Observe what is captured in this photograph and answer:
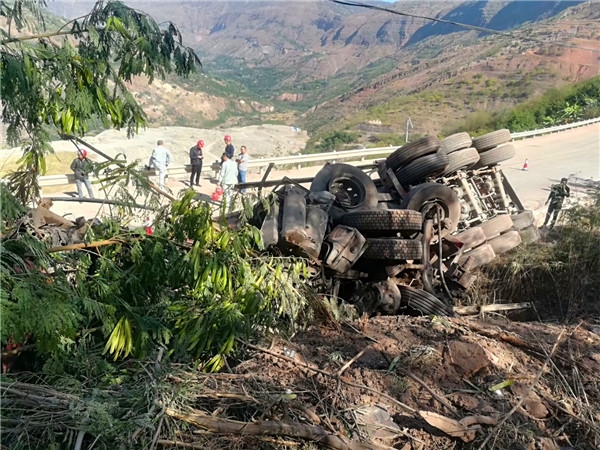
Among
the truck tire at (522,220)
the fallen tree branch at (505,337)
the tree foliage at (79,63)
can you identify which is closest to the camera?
the tree foliage at (79,63)

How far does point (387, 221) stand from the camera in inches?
215

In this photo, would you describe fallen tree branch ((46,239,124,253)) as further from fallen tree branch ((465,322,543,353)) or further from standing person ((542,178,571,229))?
standing person ((542,178,571,229))

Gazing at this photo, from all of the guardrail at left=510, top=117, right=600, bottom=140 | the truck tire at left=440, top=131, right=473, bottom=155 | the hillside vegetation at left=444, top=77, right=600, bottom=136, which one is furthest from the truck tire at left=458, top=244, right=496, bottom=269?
the hillside vegetation at left=444, top=77, right=600, bottom=136

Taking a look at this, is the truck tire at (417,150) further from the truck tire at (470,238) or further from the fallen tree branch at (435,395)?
the fallen tree branch at (435,395)

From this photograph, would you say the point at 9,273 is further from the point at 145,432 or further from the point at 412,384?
the point at 412,384

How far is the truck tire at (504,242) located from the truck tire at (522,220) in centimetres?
77

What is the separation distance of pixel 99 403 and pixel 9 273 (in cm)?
86

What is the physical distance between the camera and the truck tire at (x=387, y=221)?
5457 mm

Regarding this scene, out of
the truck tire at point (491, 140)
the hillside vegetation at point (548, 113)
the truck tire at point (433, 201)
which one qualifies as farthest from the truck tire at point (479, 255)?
the hillside vegetation at point (548, 113)

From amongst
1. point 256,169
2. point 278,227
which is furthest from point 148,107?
point 278,227

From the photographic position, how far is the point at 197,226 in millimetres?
3283

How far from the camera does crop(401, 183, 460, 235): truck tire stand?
6109mm

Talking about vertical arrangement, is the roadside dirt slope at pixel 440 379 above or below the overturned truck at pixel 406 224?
below

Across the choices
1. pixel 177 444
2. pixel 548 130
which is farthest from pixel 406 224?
pixel 548 130
